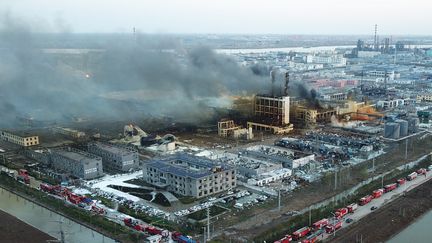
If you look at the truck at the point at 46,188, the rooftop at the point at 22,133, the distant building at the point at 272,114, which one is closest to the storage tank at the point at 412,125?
the distant building at the point at 272,114

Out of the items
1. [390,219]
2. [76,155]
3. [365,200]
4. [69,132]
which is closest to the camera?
[390,219]

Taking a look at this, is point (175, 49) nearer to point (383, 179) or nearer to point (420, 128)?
point (420, 128)

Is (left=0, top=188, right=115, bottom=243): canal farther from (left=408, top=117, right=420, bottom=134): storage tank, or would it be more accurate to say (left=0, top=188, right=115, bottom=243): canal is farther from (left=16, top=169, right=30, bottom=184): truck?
(left=408, top=117, right=420, bottom=134): storage tank

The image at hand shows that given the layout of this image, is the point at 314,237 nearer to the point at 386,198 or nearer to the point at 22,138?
the point at 386,198

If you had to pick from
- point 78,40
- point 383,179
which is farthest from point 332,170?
point 78,40

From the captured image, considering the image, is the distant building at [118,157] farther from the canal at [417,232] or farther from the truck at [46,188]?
the canal at [417,232]

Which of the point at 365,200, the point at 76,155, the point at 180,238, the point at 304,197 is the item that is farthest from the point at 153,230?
the point at 76,155
